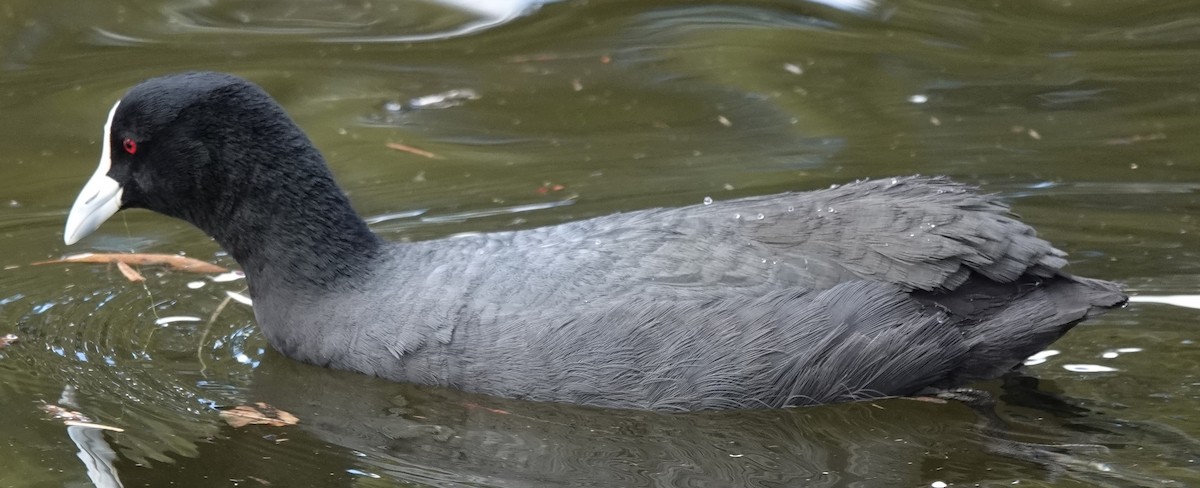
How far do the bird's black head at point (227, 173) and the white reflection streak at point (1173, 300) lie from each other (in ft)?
8.52

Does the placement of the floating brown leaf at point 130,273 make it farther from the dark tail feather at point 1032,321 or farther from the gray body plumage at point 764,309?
the dark tail feather at point 1032,321

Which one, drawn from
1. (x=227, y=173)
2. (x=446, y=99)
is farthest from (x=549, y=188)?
(x=227, y=173)

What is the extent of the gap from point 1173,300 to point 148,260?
3.82 meters

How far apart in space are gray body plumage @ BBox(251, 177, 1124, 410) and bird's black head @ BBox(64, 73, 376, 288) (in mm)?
520

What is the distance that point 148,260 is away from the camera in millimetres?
6047

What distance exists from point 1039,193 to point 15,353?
4.04 m

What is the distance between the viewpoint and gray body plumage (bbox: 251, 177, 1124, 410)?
449 cm

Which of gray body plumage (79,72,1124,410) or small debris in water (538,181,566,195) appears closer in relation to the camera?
gray body plumage (79,72,1124,410)

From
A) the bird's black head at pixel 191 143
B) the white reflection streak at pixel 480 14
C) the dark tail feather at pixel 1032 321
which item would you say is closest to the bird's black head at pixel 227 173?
A: the bird's black head at pixel 191 143

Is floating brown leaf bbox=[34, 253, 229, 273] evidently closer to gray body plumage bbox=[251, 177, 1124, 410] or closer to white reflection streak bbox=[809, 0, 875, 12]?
gray body plumage bbox=[251, 177, 1124, 410]

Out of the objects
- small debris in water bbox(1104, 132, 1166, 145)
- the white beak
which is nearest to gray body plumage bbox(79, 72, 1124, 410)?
the white beak

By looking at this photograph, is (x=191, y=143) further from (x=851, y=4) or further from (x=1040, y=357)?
(x=851, y=4)

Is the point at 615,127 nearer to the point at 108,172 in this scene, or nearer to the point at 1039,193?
the point at 1039,193

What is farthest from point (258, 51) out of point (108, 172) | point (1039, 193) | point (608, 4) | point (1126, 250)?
point (1126, 250)
